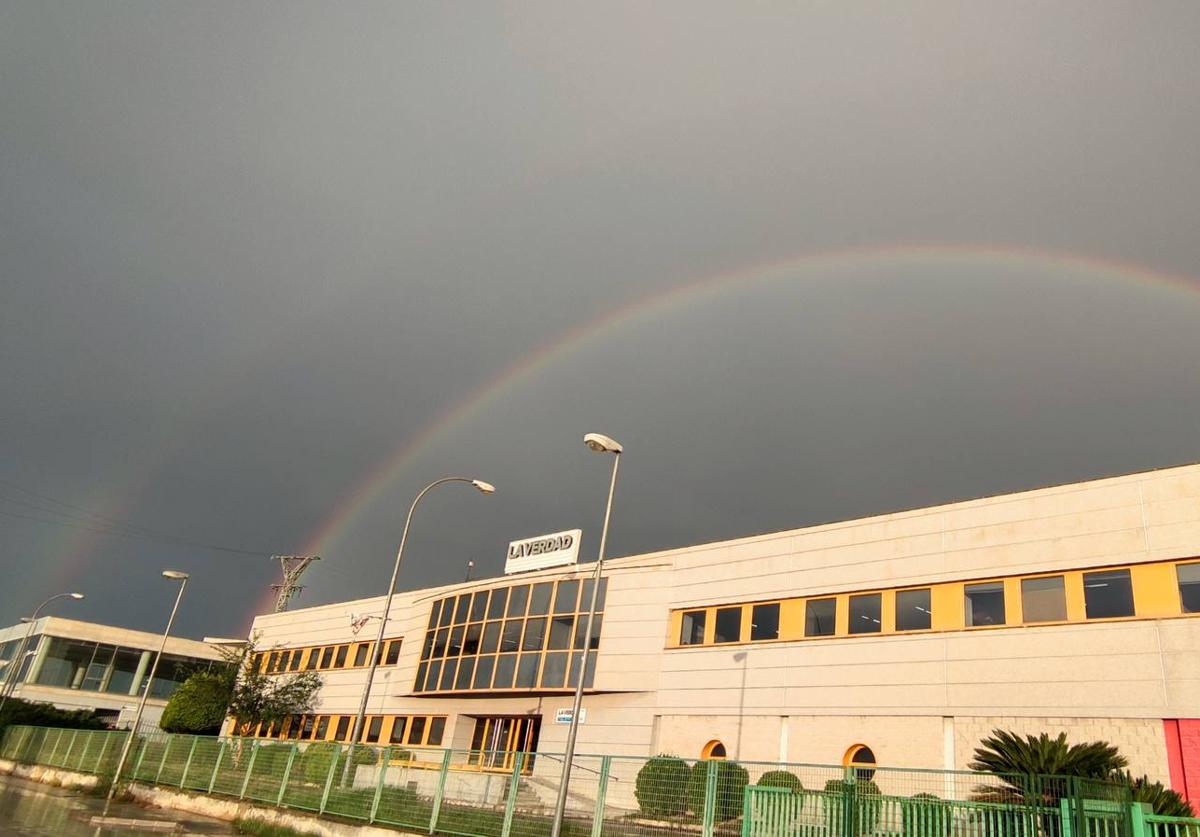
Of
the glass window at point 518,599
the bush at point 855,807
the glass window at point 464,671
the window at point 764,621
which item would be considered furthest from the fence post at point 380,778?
the glass window at point 464,671

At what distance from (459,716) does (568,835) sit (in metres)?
21.6

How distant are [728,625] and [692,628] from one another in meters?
1.55

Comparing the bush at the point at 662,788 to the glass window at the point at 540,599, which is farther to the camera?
the glass window at the point at 540,599

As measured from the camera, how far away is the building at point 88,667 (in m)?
68.3

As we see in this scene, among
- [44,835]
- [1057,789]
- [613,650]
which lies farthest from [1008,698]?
[44,835]

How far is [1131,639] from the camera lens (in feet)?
61.6

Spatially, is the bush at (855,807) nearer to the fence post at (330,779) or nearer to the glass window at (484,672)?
the fence post at (330,779)

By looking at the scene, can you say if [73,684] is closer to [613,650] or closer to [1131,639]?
[613,650]

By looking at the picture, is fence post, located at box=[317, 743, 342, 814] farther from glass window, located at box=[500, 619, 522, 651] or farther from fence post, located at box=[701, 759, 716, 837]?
glass window, located at box=[500, 619, 522, 651]

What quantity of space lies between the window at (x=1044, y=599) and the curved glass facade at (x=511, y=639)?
47.0ft

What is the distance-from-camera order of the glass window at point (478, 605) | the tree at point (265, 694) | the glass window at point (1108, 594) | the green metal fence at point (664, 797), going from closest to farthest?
1. the green metal fence at point (664, 797)
2. the glass window at point (1108, 594)
3. the glass window at point (478, 605)
4. the tree at point (265, 694)

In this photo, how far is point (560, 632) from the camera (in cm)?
3156

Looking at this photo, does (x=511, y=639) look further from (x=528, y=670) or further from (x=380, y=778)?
(x=380, y=778)

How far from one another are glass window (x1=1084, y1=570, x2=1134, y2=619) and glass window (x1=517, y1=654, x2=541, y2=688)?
19024 mm
